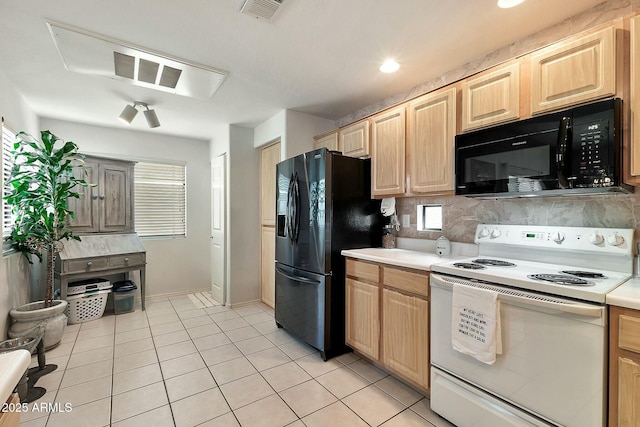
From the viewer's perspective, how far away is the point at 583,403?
47.7 inches

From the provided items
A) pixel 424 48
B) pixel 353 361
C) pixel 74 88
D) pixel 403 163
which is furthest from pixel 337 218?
pixel 74 88

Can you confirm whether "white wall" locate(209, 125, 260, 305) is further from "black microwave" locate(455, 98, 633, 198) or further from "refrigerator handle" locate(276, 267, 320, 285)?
"black microwave" locate(455, 98, 633, 198)

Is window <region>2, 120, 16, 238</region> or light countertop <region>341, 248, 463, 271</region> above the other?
window <region>2, 120, 16, 238</region>

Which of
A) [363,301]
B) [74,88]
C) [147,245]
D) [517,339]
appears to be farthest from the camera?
[147,245]

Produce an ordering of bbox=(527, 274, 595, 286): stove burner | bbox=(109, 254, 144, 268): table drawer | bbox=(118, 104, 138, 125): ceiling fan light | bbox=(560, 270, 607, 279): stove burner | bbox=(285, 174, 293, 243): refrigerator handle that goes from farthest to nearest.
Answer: bbox=(109, 254, 144, 268): table drawer < bbox=(118, 104, 138, 125): ceiling fan light < bbox=(285, 174, 293, 243): refrigerator handle < bbox=(560, 270, 607, 279): stove burner < bbox=(527, 274, 595, 286): stove burner

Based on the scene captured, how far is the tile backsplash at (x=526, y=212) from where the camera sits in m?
1.58

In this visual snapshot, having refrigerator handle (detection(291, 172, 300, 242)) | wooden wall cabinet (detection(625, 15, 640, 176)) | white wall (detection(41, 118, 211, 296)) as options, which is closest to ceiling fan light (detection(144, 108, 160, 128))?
white wall (detection(41, 118, 211, 296))

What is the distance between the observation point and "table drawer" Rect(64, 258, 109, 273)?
329cm

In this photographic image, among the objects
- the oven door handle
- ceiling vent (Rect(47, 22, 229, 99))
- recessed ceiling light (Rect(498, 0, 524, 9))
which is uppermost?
recessed ceiling light (Rect(498, 0, 524, 9))

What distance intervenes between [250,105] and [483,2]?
89.5 inches

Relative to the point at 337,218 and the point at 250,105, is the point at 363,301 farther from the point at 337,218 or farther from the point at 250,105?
the point at 250,105

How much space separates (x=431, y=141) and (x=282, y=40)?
4.24 feet

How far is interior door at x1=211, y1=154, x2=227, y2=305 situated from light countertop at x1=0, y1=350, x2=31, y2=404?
3.21m

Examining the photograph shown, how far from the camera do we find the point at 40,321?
8.47 ft
